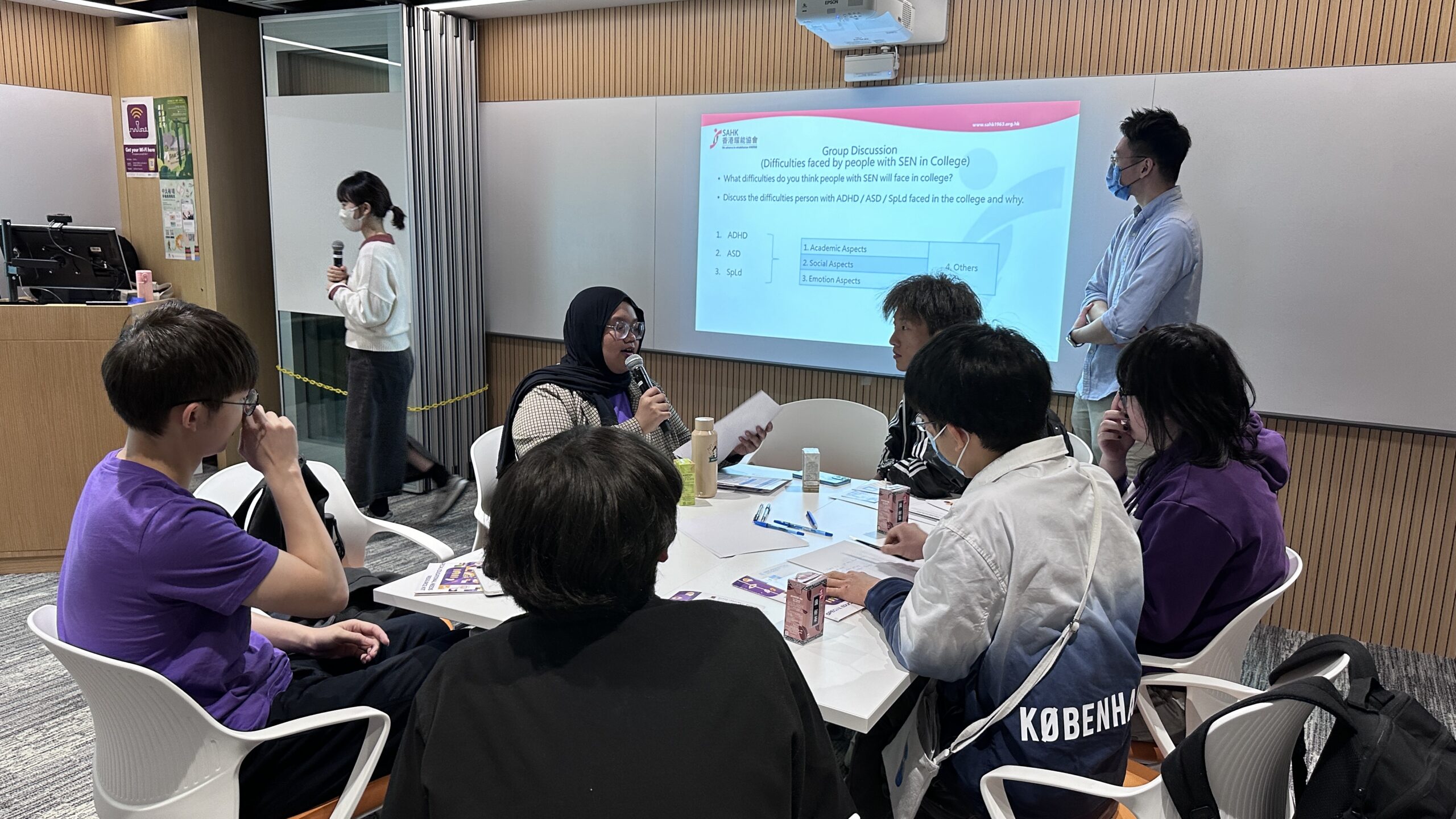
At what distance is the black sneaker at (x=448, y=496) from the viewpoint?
4980 mm

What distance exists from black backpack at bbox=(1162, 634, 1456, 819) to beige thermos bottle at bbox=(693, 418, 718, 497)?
1627 mm

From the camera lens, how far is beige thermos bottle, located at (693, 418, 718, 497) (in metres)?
2.75

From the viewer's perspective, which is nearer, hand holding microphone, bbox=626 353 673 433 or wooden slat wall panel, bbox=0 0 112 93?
hand holding microphone, bbox=626 353 673 433

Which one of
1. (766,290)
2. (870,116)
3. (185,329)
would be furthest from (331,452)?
(185,329)

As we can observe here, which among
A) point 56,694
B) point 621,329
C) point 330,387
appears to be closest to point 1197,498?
point 621,329

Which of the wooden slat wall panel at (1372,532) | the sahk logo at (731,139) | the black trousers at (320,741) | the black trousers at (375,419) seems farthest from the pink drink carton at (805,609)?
the black trousers at (375,419)

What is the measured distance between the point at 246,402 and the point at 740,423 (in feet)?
5.07

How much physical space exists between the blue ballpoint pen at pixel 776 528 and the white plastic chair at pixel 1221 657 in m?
0.86

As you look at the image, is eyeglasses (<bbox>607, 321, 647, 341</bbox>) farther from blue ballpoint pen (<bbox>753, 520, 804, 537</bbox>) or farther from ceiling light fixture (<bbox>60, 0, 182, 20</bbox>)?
ceiling light fixture (<bbox>60, 0, 182, 20</bbox>)

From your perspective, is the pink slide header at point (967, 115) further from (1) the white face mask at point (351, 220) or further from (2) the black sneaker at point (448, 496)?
(2) the black sneaker at point (448, 496)

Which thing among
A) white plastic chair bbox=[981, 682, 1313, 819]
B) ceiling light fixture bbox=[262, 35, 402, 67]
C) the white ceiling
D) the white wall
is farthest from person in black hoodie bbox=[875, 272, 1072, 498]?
the white wall

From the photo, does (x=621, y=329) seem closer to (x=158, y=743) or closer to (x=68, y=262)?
(x=158, y=743)

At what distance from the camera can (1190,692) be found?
1924 mm

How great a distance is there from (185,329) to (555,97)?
394cm
